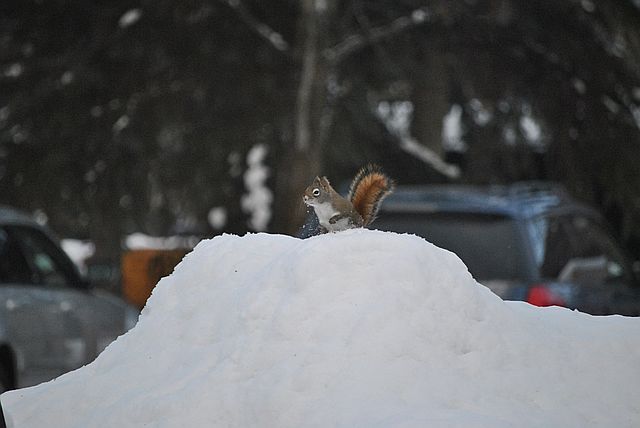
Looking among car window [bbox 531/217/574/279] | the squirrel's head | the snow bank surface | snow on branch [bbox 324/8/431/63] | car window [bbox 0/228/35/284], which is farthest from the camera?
snow on branch [bbox 324/8/431/63]

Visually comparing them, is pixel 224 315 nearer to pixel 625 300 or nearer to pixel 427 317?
pixel 427 317

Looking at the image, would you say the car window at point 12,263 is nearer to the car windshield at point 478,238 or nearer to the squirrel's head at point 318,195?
the car windshield at point 478,238

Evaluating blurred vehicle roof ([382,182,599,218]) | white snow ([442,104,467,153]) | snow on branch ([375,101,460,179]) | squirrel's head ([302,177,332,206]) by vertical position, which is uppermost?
squirrel's head ([302,177,332,206])

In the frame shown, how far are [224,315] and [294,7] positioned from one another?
33.8 ft

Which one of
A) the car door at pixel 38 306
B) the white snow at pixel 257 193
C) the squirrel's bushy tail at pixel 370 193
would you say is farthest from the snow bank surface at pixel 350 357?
the white snow at pixel 257 193

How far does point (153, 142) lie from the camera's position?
15.3 metres

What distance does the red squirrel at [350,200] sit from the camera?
6430 millimetres

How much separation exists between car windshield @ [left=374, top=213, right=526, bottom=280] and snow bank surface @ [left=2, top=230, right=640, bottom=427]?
3884 mm

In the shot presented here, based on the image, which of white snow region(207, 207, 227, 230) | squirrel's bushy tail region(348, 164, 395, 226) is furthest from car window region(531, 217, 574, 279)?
white snow region(207, 207, 227, 230)

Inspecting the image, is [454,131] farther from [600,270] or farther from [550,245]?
[550,245]

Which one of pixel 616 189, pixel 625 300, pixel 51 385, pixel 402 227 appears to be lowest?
pixel 616 189

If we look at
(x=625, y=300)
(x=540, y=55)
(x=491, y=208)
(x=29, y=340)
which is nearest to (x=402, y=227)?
(x=491, y=208)

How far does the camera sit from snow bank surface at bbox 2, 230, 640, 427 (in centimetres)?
493

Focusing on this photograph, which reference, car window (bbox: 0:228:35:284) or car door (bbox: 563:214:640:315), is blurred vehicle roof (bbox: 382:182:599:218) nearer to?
car door (bbox: 563:214:640:315)
